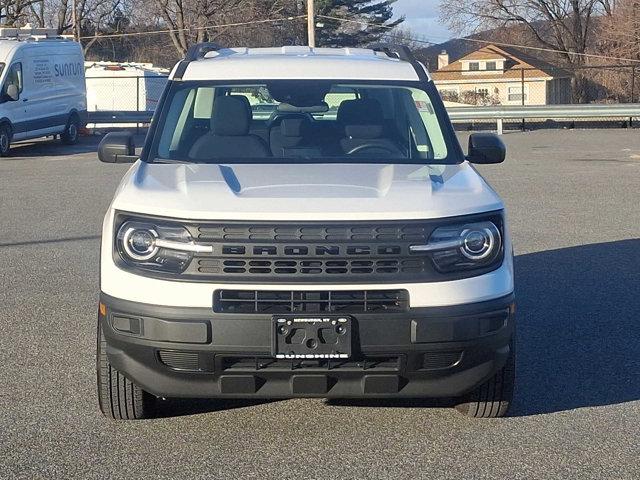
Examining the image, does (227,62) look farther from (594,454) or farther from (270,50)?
(594,454)

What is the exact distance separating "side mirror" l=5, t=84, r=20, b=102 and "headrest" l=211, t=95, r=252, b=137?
1713 centimetres

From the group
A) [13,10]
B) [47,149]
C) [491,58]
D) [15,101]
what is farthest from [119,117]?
[491,58]

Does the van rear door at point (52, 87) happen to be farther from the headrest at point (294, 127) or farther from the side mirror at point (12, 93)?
the headrest at point (294, 127)

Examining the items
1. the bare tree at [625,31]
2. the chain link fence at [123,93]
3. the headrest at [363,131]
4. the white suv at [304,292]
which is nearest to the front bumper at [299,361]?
the white suv at [304,292]

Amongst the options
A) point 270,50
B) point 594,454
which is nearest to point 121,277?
point 594,454

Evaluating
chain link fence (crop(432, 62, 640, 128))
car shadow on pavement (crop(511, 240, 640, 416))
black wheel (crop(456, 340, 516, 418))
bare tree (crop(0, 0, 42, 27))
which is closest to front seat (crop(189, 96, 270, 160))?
black wheel (crop(456, 340, 516, 418))

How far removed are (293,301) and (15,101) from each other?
19.3 metres

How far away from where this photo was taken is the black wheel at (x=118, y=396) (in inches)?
207

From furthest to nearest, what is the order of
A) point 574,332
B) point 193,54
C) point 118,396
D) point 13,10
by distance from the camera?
1. point 13,10
2. point 574,332
3. point 193,54
4. point 118,396

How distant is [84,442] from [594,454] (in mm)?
2333

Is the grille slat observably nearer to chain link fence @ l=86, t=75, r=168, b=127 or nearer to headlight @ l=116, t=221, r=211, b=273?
headlight @ l=116, t=221, r=211, b=273

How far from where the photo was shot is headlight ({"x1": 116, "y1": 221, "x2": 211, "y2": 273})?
490 centimetres

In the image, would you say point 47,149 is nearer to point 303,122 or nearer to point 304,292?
point 303,122

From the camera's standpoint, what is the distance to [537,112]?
29.0 meters
